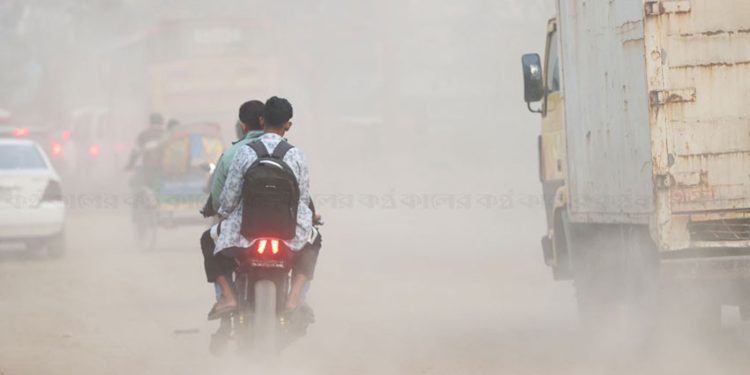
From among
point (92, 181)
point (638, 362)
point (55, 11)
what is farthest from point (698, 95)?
point (55, 11)

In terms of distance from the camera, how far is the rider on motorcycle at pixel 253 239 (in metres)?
8.36

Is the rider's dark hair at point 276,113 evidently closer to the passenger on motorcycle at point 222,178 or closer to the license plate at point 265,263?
the passenger on motorcycle at point 222,178

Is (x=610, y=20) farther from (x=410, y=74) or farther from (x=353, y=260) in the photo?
(x=410, y=74)

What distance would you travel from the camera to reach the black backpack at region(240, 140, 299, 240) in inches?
320

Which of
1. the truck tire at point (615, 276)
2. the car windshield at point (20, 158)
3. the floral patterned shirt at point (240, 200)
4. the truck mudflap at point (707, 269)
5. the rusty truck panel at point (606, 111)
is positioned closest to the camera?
the floral patterned shirt at point (240, 200)

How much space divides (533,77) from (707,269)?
3232 mm

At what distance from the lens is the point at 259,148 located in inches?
328

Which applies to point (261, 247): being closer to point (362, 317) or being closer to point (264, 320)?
point (264, 320)

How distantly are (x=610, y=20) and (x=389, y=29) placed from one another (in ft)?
110

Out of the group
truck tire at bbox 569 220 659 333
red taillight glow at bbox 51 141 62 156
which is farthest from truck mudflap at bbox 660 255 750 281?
red taillight glow at bbox 51 141 62 156

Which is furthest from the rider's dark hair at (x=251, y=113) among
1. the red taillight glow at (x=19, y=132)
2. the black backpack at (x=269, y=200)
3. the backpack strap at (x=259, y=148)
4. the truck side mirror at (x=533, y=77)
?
the red taillight glow at (x=19, y=132)

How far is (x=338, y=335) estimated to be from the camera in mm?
12148

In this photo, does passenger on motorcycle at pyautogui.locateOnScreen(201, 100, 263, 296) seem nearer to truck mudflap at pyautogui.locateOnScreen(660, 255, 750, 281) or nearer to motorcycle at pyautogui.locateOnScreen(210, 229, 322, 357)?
motorcycle at pyautogui.locateOnScreen(210, 229, 322, 357)

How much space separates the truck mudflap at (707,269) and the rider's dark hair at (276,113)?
8.46 feet
